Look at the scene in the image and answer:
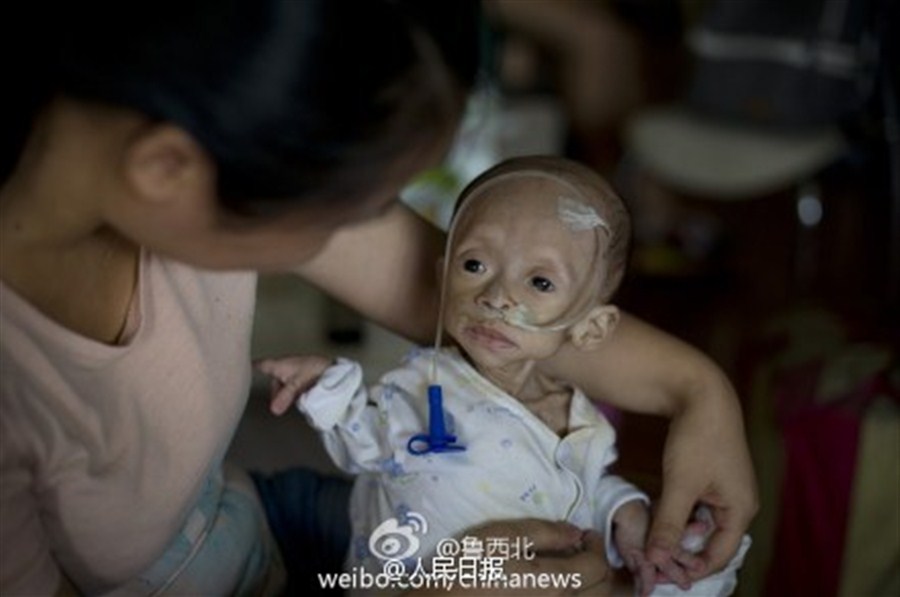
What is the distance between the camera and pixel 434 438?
1.09 meters

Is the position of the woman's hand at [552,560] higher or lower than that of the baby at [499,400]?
lower

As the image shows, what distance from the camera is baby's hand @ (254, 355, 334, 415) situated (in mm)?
1122

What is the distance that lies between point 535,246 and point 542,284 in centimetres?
3

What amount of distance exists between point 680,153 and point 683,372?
2229mm

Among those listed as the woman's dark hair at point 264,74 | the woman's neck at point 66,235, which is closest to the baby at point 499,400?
the woman's neck at point 66,235

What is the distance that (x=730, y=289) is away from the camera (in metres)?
3.58

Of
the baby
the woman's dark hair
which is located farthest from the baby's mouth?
the woman's dark hair

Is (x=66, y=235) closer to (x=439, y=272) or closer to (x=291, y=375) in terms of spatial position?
(x=291, y=375)

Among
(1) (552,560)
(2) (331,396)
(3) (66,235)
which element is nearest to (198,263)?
(3) (66,235)

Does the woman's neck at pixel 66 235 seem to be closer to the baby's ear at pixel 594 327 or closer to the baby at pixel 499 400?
the baby at pixel 499 400

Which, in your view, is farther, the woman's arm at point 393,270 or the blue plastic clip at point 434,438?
the woman's arm at point 393,270

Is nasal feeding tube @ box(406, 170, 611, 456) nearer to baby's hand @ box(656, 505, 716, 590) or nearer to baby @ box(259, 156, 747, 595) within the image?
baby @ box(259, 156, 747, 595)

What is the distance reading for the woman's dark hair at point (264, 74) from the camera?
73 cm

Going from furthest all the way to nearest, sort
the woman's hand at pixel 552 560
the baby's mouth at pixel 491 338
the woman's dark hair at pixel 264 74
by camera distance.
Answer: the baby's mouth at pixel 491 338, the woman's hand at pixel 552 560, the woman's dark hair at pixel 264 74
